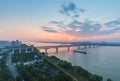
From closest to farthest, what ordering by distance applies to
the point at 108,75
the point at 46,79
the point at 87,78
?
the point at 46,79, the point at 87,78, the point at 108,75

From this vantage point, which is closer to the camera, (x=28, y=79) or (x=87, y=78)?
(x=28, y=79)

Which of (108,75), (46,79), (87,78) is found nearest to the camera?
(46,79)

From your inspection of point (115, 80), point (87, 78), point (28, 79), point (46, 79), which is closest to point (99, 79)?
point (87, 78)

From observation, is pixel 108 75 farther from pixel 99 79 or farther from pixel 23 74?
pixel 23 74

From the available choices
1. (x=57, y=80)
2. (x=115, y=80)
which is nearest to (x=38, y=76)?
(x=57, y=80)

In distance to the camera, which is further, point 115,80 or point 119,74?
point 119,74

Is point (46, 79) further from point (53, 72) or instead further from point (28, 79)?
point (53, 72)

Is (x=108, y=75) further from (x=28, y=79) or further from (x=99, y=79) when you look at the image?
(x=28, y=79)

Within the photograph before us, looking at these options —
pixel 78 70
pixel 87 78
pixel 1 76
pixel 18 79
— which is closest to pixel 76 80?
pixel 87 78
